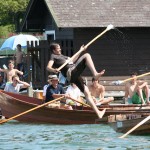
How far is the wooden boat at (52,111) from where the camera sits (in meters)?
23.2

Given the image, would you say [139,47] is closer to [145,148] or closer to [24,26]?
[24,26]

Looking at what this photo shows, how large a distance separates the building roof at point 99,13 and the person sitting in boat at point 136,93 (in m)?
4.73

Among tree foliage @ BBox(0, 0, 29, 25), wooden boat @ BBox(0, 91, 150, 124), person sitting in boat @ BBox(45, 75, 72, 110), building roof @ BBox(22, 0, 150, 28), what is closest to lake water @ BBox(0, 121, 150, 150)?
wooden boat @ BBox(0, 91, 150, 124)

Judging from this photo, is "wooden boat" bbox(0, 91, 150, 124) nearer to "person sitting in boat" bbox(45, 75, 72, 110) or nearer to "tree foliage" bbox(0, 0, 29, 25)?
"person sitting in boat" bbox(45, 75, 72, 110)

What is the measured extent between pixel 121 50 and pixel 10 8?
53.0 feet

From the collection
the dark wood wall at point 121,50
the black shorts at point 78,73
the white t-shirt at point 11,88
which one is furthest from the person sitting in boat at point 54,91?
the dark wood wall at point 121,50

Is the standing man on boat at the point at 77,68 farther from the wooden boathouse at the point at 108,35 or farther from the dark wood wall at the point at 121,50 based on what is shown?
the dark wood wall at the point at 121,50

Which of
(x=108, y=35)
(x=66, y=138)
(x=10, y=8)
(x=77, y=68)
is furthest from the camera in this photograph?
(x=10, y=8)

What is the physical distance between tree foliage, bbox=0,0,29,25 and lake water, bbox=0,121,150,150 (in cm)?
2360

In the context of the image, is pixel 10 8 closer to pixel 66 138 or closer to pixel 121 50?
pixel 121 50

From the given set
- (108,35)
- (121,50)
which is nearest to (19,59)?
(108,35)

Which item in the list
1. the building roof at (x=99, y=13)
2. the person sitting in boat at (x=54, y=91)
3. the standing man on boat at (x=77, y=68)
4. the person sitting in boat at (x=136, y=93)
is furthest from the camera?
the building roof at (x=99, y=13)

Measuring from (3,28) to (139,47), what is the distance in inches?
973

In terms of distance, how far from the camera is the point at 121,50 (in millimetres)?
31047
